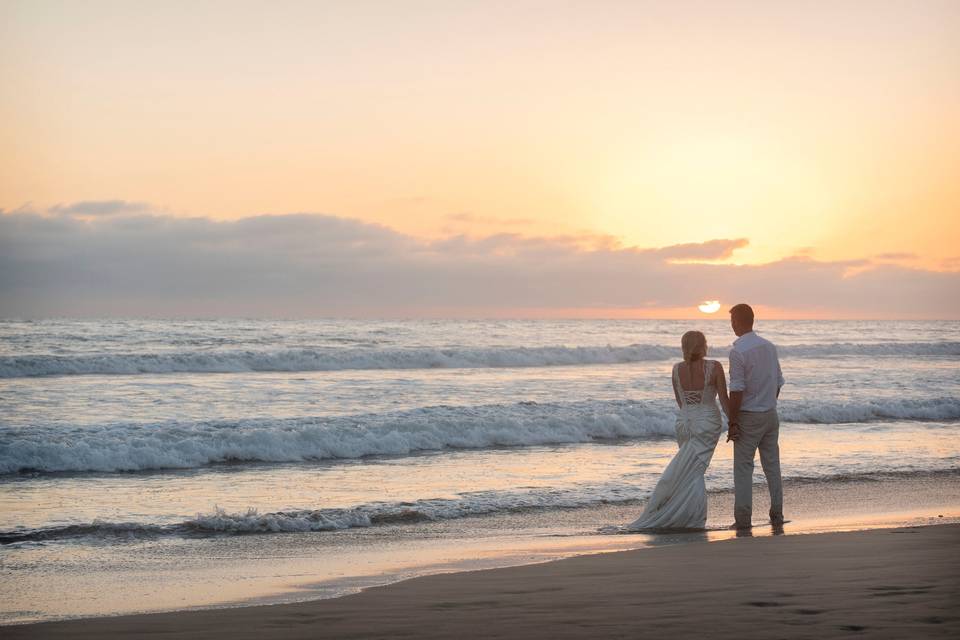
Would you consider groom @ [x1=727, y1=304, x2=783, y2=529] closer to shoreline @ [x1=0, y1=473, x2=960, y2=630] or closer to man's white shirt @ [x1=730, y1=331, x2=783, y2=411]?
man's white shirt @ [x1=730, y1=331, x2=783, y2=411]

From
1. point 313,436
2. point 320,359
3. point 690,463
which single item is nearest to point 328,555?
point 690,463

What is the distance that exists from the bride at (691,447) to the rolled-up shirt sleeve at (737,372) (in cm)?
12

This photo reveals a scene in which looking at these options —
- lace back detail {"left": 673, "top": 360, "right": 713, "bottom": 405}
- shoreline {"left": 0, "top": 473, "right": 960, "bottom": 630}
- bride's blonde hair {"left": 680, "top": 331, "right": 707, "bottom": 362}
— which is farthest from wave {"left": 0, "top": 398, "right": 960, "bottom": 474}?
bride's blonde hair {"left": 680, "top": 331, "right": 707, "bottom": 362}

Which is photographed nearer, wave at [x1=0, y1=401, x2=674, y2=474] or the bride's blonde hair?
the bride's blonde hair

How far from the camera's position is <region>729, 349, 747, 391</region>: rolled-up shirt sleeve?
8195mm

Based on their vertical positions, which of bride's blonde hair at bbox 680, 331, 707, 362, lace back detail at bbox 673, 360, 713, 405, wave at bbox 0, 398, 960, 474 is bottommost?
wave at bbox 0, 398, 960, 474

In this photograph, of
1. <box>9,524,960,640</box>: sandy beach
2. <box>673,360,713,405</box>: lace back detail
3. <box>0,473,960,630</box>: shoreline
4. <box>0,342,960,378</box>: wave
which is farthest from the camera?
<box>0,342,960,378</box>: wave

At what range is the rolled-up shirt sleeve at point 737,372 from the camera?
8.20m

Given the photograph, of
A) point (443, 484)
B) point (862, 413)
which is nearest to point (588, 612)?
point (443, 484)

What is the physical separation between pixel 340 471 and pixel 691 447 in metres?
6.08

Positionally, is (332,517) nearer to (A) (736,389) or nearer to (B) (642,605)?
(A) (736,389)

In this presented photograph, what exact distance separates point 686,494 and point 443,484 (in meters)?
3.96

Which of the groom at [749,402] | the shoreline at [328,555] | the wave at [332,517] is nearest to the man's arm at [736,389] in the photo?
the groom at [749,402]

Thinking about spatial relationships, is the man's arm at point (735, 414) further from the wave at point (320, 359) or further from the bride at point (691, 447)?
the wave at point (320, 359)
